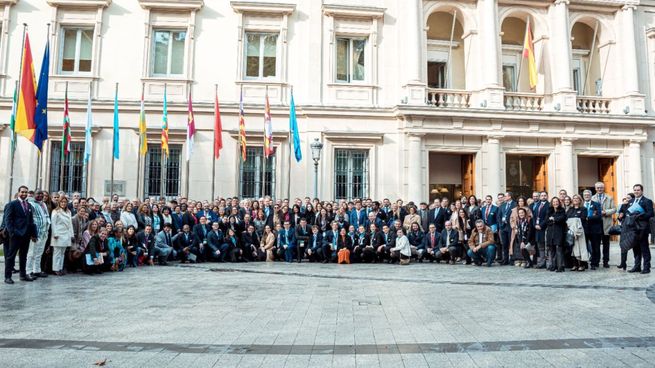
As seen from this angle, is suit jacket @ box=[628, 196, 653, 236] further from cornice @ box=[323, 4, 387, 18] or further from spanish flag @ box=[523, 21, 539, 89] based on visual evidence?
cornice @ box=[323, 4, 387, 18]

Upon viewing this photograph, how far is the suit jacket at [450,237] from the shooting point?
48.1 ft

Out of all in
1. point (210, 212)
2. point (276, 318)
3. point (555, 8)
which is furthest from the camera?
point (555, 8)

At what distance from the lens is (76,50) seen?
65.6ft

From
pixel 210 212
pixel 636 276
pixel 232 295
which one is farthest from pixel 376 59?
pixel 232 295

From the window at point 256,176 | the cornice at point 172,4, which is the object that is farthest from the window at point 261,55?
the window at point 256,176

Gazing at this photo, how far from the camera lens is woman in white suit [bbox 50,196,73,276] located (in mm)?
10789

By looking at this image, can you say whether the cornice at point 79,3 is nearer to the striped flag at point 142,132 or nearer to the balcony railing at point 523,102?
the striped flag at point 142,132

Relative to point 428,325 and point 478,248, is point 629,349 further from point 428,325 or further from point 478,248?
point 478,248

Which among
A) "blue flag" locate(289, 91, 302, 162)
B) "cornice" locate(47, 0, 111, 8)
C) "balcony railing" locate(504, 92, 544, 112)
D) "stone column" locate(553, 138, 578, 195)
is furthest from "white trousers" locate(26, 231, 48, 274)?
"stone column" locate(553, 138, 578, 195)

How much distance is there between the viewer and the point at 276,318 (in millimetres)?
6625

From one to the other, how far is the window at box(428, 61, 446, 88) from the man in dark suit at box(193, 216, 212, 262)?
1252 centimetres

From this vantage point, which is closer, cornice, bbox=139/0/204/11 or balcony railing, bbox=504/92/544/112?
cornice, bbox=139/0/204/11

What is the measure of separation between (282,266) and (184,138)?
845 cm

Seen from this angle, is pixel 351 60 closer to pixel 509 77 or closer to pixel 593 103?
pixel 509 77
